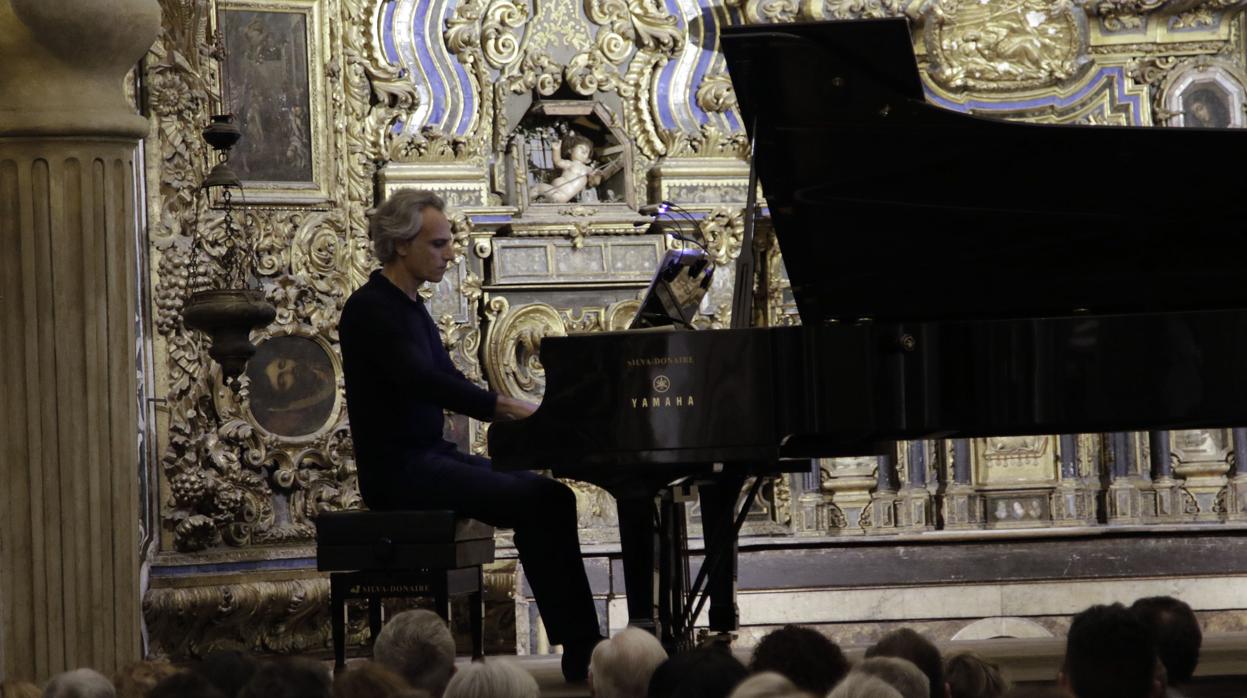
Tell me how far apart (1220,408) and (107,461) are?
322 cm

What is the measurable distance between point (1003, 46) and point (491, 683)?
692cm

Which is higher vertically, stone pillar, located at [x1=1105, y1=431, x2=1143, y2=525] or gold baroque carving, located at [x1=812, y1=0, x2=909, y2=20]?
gold baroque carving, located at [x1=812, y1=0, x2=909, y2=20]

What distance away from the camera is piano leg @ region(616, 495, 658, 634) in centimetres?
496

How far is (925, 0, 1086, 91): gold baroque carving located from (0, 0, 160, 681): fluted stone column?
4853mm

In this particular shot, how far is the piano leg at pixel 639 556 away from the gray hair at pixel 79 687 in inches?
76.6

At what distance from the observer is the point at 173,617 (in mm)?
7801

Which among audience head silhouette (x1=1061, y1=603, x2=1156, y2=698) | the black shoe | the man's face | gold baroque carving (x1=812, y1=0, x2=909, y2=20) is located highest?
gold baroque carving (x1=812, y1=0, x2=909, y2=20)

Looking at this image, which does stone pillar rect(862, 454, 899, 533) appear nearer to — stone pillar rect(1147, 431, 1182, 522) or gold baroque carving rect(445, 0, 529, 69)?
stone pillar rect(1147, 431, 1182, 522)

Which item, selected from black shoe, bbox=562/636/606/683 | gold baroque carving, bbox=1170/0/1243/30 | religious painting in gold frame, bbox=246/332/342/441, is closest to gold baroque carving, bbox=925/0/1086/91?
gold baroque carving, bbox=1170/0/1243/30

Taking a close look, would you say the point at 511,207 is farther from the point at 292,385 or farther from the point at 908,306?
the point at 908,306

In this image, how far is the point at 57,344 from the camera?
18.0 ft

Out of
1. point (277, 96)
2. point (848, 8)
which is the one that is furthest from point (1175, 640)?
point (848, 8)

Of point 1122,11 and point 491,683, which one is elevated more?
point 1122,11

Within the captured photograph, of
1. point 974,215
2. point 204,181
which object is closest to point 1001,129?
point 974,215
